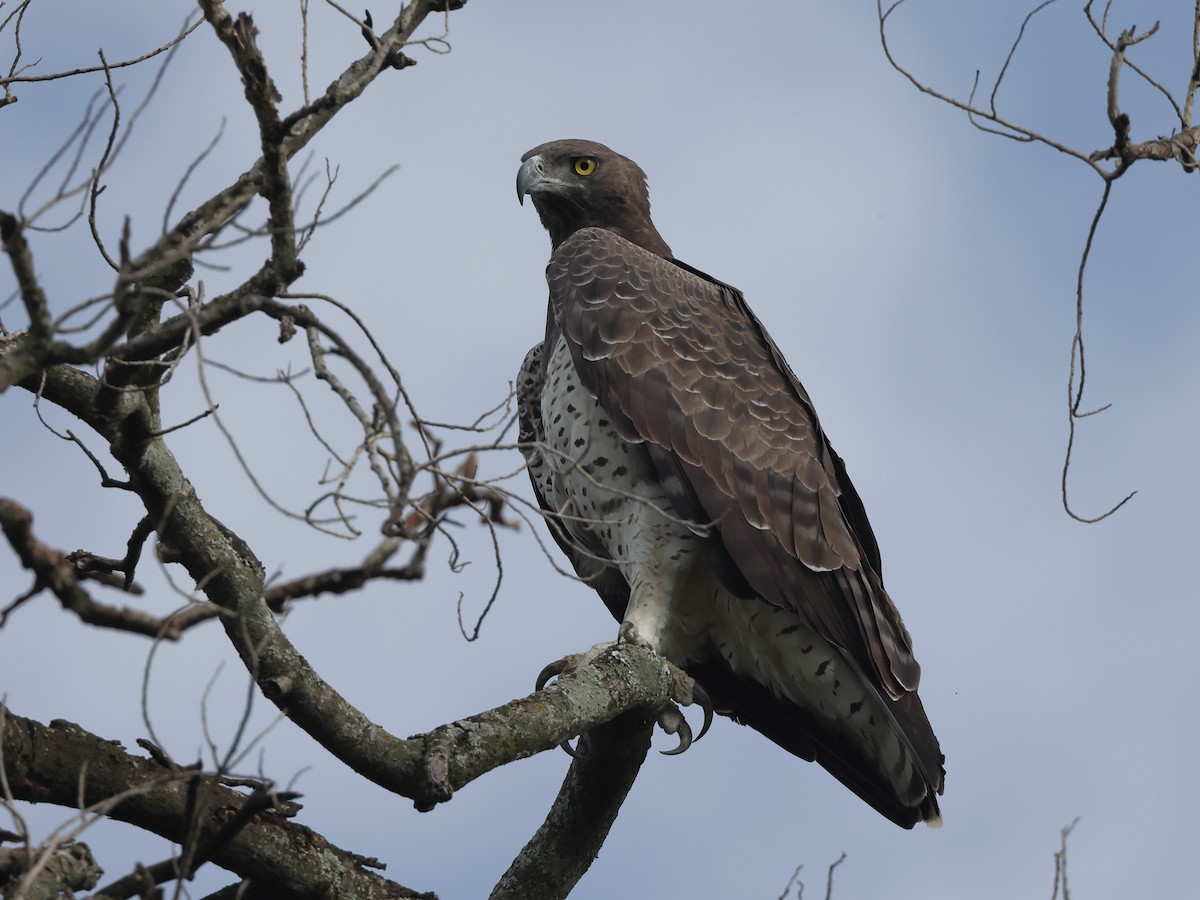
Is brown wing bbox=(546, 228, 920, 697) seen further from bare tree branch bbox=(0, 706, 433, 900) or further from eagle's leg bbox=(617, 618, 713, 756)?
bare tree branch bbox=(0, 706, 433, 900)

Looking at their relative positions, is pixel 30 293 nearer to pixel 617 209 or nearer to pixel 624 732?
pixel 624 732

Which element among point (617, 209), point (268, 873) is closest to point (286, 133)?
point (268, 873)

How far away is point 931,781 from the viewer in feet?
19.6

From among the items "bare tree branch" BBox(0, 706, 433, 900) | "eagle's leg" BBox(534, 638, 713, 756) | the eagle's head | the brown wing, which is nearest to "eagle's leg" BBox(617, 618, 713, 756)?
"eagle's leg" BBox(534, 638, 713, 756)

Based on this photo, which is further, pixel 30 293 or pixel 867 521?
pixel 867 521

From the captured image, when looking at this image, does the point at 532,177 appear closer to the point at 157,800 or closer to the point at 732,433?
the point at 732,433

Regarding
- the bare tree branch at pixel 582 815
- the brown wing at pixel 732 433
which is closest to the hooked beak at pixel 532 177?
the brown wing at pixel 732 433

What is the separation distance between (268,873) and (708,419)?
3009mm

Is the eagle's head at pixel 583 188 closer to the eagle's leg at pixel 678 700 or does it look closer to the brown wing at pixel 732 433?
the brown wing at pixel 732 433

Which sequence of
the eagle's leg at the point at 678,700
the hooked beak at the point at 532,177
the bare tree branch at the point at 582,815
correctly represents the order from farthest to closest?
the hooked beak at the point at 532,177, the eagle's leg at the point at 678,700, the bare tree branch at the point at 582,815

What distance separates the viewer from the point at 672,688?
5.58 m

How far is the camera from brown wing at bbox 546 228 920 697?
6.10 m

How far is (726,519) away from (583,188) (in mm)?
2480

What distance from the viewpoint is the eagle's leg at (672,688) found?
5.70m
